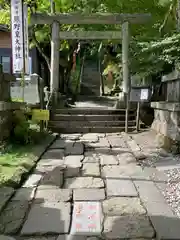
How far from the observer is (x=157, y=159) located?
5844mm

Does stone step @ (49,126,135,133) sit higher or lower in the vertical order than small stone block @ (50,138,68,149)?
higher

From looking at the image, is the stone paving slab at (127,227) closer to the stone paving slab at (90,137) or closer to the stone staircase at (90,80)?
the stone paving slab at (90,137)

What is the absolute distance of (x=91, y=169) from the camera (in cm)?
516

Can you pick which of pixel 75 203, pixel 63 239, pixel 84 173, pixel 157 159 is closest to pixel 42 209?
pixel 75 203

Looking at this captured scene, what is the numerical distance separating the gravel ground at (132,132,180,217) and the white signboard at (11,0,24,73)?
3947mm

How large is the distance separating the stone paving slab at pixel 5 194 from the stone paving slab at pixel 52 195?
35 cm

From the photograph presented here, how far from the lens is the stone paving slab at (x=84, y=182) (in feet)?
14.0

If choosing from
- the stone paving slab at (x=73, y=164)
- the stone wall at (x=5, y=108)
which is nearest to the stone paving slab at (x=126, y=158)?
the stone paving slab at (x=73, y=164)

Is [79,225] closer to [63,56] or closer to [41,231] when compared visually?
[41,231]

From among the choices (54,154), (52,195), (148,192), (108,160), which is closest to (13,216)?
(52,195)

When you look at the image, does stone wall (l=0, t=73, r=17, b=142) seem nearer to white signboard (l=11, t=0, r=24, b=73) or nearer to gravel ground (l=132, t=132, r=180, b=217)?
white signboard (l=11, t=0, r=24, b=73)

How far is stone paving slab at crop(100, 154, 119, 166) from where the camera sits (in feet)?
18.4

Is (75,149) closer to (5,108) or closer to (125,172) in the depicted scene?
(5,108)

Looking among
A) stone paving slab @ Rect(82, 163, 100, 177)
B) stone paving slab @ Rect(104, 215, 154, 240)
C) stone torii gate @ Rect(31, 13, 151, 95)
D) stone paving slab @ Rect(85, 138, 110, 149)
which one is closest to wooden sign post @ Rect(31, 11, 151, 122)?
stone torii gate @ Rect(31, 13, 151, 95)
